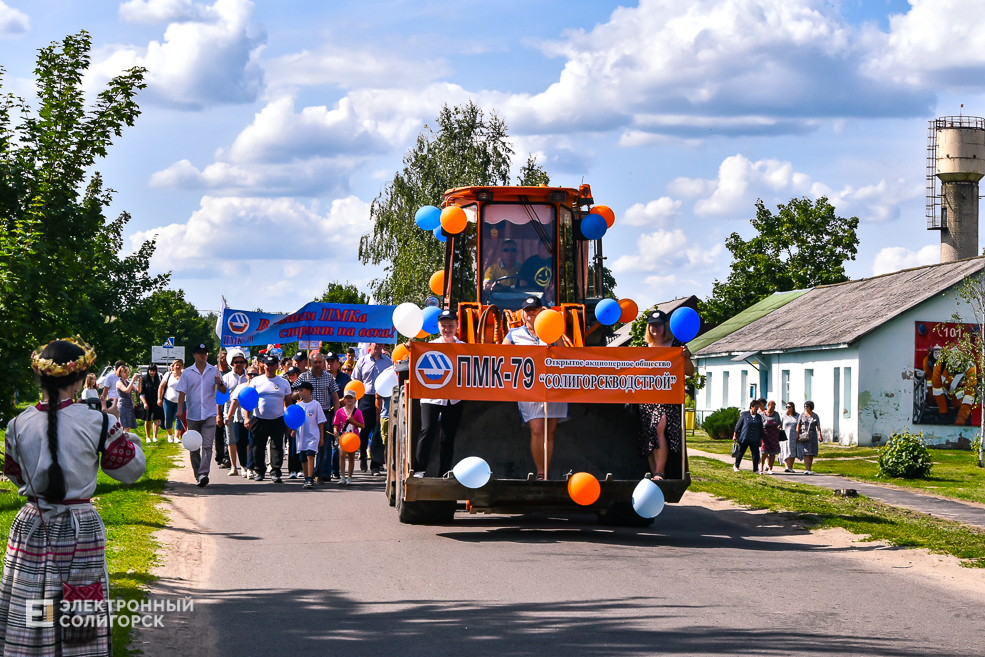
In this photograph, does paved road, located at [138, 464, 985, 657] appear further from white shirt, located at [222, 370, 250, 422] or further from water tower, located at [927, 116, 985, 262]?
water tower, located at [927, 116, 985, 262]

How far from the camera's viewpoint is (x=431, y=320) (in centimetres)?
1292

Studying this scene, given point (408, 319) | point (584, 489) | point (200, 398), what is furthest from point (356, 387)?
point (584, 489)

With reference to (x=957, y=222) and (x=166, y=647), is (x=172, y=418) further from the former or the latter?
(x=957, y=222)

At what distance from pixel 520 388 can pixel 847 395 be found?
81.5 feet

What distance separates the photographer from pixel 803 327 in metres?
39.1

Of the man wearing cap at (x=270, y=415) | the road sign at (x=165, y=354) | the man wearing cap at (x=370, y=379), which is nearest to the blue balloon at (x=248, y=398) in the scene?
the man wearing cap at (x=270, y=415)

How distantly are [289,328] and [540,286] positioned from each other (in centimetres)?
1291

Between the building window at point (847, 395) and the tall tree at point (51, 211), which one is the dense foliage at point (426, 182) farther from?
the tall tree at point (51, 211)

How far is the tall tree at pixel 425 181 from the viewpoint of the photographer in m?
47.2

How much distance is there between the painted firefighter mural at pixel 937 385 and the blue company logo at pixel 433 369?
2520cm

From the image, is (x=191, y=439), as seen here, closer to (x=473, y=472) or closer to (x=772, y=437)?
(x=473, y=472)

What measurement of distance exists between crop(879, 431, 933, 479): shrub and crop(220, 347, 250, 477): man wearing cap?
1267 cm

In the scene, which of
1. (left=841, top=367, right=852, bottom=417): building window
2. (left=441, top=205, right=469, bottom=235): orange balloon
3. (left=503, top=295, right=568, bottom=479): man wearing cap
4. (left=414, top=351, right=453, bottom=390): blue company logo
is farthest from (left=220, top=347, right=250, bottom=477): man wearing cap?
(left=841, top=367, right=852, bottom=417): building window

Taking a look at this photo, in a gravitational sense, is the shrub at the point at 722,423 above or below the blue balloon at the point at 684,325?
below
